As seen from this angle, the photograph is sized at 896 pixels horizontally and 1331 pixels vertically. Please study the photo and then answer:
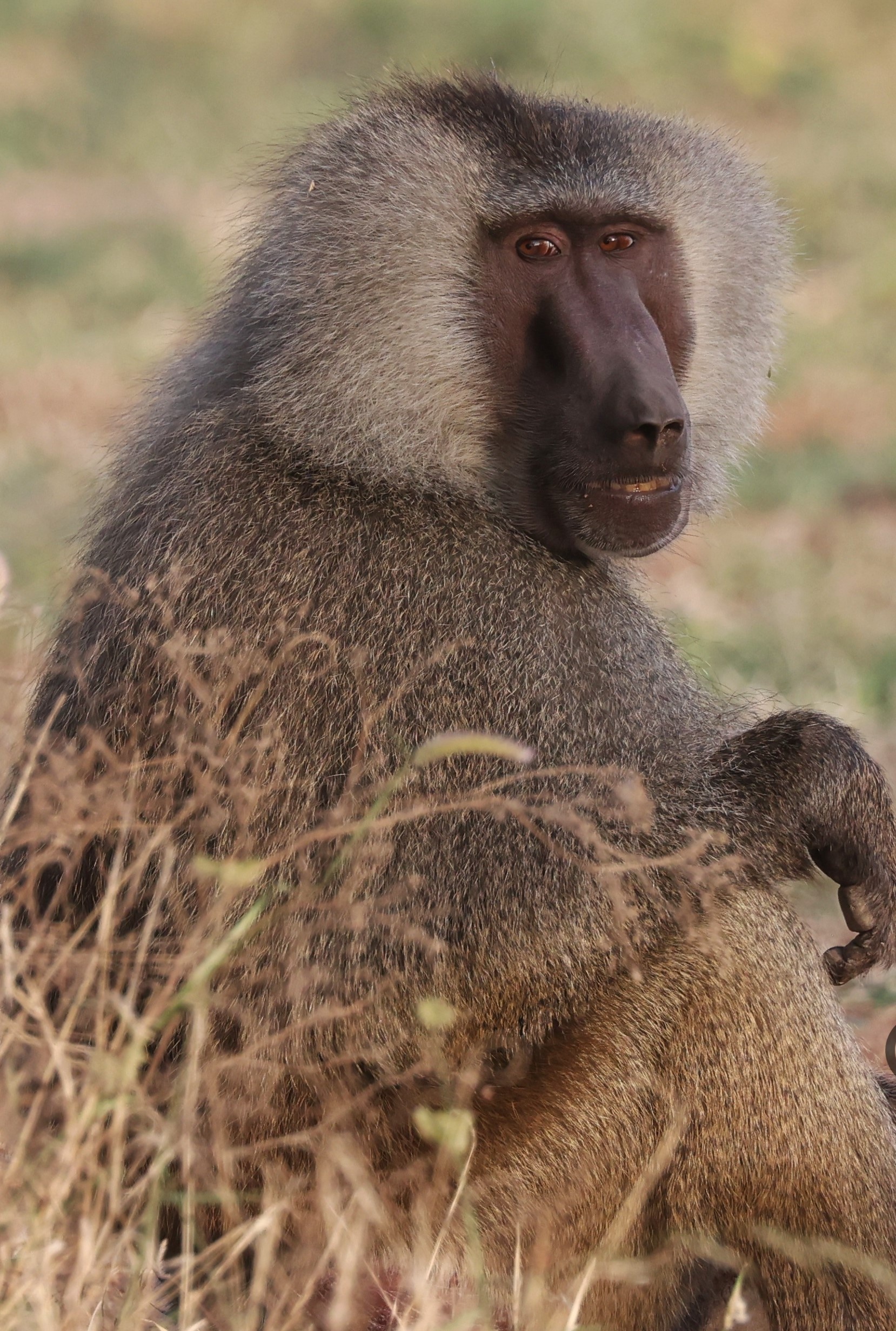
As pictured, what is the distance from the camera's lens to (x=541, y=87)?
3291 millimetres

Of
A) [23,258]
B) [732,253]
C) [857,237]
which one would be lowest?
[23,258]

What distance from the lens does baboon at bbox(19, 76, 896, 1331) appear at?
91.1 inches

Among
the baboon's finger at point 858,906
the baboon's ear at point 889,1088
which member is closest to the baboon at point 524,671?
the baboon's finger at point 858,906

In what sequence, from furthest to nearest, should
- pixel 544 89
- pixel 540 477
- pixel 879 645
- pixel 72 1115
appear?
1. pixel 879 645
2. pixel 544 89
3. pixel 540 477
4. pixel 72 1115

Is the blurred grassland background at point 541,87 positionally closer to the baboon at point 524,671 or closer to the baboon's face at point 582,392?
the baboon at point 524,671

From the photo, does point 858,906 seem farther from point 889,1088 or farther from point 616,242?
point 616,242

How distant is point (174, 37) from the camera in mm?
15266

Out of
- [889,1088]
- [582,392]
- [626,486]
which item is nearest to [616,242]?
[582,392]

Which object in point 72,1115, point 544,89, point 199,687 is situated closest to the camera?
point 72,1115

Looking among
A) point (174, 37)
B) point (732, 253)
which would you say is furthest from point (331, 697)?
point (174, 37)

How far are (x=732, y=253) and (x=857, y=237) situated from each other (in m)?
8.00

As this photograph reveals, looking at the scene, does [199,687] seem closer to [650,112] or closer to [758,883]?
[758,883]

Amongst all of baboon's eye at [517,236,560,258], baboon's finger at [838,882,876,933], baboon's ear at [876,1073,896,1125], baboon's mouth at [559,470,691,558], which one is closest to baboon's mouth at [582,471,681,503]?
baboon's mouth at [559,470,691,558]

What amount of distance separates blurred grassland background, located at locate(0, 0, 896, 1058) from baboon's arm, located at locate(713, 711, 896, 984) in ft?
2.02
